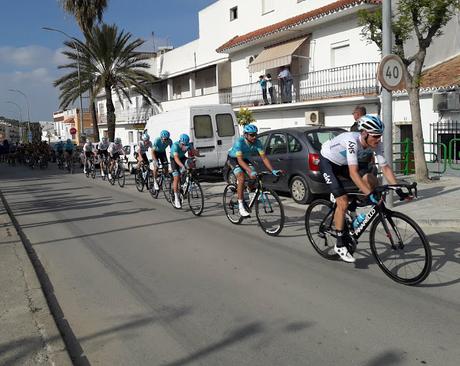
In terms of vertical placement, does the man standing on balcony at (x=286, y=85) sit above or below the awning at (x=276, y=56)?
below

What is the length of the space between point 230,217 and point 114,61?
2478cm

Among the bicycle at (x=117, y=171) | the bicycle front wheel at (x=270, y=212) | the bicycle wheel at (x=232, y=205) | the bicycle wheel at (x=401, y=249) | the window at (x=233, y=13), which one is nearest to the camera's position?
the bicycle wheel at (x=401, y=249)

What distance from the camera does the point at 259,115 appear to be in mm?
24922

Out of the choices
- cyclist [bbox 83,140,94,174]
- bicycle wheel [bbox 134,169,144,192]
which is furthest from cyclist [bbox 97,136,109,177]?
bicycle wheel [bbox 134,169,144,192]

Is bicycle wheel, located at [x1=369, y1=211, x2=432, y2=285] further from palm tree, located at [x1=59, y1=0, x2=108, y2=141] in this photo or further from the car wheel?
palm tree, located at [x1=59, y1=0, x2=108, y2=141]

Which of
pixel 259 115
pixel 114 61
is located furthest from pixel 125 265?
pixel 114 61

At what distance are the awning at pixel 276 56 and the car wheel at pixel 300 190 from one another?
12812mm

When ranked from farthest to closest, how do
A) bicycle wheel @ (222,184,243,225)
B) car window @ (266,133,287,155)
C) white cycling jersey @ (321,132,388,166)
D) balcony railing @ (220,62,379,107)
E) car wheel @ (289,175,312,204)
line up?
balcony railing @ (220,62,379,107) → car window @ (266,133,287,155) → car wheel @ (289,175,312,204) → bicycle wheel @ (222,184,243,225) → white cycling jersey @ (321,132,388,166)

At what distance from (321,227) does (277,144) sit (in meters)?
5.09

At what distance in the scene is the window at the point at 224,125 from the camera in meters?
15.4

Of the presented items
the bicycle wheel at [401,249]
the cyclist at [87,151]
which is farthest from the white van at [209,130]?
the bicycle wheel at [401,249]

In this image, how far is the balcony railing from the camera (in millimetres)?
18656

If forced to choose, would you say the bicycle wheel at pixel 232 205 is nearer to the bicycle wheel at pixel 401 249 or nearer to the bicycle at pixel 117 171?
the bicycle wheel at pixel 401 249

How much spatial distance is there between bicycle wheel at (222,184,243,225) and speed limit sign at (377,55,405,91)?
120 inches
